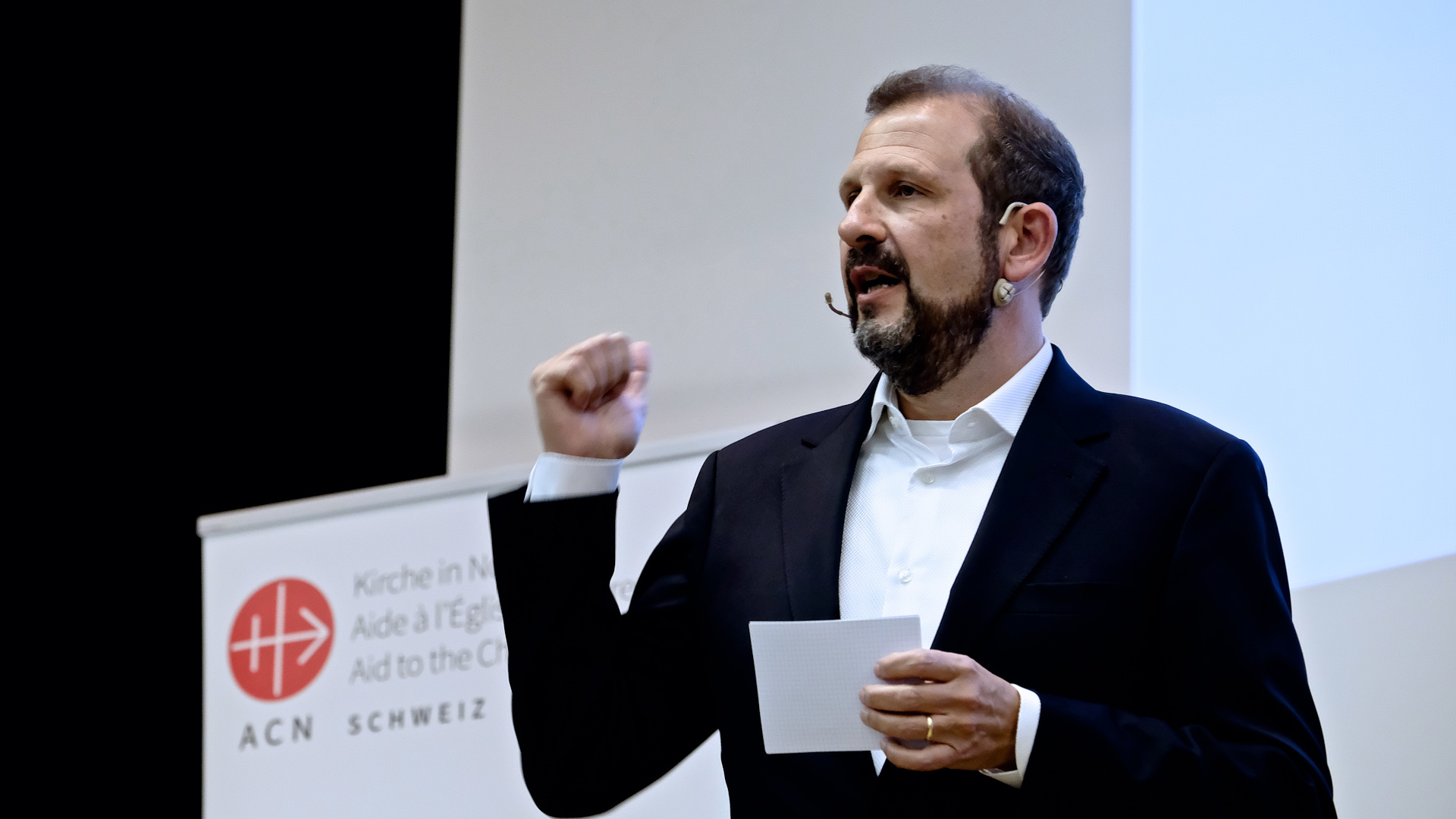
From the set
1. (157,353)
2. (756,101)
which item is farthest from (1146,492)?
Answer: (157,353)

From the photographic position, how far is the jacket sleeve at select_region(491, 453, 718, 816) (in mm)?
1476

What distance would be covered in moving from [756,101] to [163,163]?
236 centimetres

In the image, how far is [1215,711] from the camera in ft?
4.25

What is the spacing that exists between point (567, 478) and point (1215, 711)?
2.34 feet

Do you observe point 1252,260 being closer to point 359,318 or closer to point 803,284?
point 803,284

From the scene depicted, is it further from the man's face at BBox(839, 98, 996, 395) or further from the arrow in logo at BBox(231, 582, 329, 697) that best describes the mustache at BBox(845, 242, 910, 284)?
the arrow in logo at BBox(231, 582, 329, 697)

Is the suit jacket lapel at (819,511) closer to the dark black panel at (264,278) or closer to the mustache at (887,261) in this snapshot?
the mustache at (887,261)

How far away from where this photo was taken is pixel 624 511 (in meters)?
2.84

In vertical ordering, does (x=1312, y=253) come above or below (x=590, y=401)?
above

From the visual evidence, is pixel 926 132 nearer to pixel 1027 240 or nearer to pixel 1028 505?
pixel 1027 240

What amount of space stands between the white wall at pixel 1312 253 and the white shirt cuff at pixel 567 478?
47.0 inches

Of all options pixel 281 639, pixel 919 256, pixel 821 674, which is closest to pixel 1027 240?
pixel 919 256

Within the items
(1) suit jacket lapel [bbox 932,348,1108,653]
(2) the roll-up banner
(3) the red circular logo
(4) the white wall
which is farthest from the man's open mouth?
(3) the red circular logo

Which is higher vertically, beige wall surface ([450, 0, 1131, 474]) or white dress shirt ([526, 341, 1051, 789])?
beige wall surface ([450, 0, 1131, 474])
